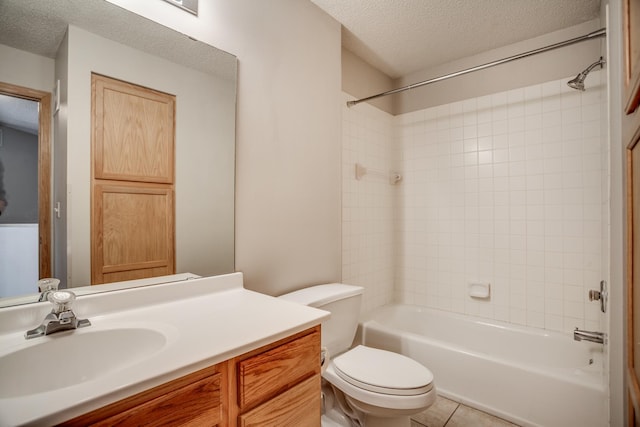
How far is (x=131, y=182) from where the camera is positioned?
114 centimetres

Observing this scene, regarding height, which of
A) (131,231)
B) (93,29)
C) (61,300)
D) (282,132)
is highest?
(93,29)

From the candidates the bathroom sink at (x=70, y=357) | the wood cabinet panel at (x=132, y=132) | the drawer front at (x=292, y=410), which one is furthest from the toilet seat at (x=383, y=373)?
the wood cabinet panel at (x=132, y=132)

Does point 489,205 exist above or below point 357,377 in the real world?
above

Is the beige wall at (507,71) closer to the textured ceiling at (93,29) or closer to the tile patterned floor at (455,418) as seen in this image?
the textured ceiling at (93,29)

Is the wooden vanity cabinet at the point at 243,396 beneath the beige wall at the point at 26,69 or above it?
beneath

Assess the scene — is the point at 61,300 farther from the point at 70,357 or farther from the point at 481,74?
the point at 481,74

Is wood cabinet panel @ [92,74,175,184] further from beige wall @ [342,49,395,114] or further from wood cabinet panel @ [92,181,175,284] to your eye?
beige wall @ [342,49,395,114]

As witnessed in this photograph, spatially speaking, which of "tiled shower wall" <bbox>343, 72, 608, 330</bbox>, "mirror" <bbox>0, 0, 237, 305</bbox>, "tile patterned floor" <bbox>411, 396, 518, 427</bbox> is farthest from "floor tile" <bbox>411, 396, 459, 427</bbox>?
"mirror" <bbox>0, 0, 237, 305</bbox>

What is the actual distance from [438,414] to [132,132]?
214 centimetres

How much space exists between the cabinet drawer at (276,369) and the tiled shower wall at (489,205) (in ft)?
4.21

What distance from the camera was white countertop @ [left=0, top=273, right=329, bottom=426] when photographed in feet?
1.81

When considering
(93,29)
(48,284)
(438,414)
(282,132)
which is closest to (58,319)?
(48,284)

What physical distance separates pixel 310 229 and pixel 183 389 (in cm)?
121

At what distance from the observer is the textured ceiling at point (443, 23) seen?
1.84 m
